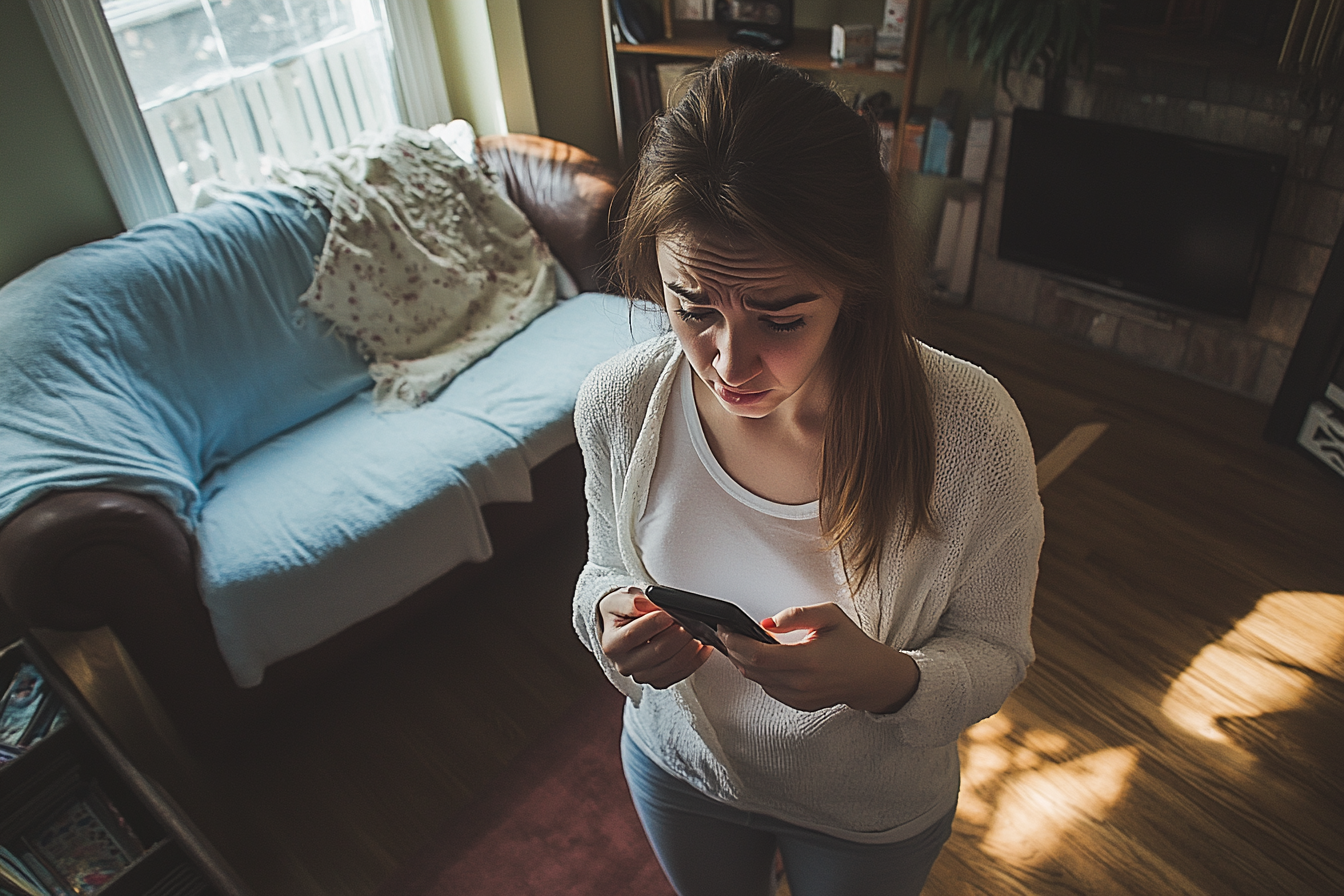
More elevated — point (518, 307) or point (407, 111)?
point (407, 111)

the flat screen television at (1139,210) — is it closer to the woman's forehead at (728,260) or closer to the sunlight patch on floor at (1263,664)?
the sunlight patch on floor at (1263,664)

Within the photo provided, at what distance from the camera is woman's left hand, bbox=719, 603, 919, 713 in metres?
0.71

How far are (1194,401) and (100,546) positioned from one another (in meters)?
2.90

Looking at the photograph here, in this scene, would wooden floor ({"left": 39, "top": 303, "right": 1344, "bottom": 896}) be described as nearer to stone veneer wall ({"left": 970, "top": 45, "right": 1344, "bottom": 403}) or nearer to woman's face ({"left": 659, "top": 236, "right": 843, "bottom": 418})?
stone veneer wall ({"left": 970, "top": 45, "right": 1344, "bottom": 403})

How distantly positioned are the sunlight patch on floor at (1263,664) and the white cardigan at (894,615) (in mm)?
1184

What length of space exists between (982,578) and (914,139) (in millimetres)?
2498

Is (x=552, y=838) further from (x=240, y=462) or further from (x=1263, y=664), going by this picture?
(x=1263, y=664)

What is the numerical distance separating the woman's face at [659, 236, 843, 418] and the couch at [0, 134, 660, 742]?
4.25 ft

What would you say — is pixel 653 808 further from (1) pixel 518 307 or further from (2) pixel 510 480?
(1) pixel 518 307

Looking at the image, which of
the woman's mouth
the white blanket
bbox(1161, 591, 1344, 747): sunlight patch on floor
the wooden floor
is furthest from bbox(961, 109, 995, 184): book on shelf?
the woman's mouth

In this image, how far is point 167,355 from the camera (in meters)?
2.02

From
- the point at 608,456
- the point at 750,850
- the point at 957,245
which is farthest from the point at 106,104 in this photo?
the point at 957,245

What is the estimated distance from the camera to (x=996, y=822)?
163cm

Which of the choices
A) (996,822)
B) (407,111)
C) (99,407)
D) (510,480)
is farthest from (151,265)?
(996,822)
